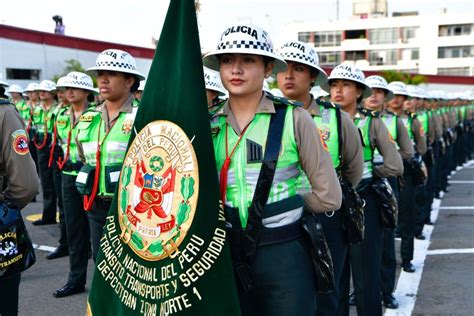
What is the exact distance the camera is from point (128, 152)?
2404 millimetres

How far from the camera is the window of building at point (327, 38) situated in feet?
216

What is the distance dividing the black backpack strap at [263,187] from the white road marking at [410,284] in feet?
9.81

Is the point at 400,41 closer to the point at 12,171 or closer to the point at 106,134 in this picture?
the point at 106,134

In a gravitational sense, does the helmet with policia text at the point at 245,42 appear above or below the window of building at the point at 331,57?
below

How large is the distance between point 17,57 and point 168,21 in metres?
21.9

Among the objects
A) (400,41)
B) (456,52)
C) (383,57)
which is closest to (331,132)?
(456,52)

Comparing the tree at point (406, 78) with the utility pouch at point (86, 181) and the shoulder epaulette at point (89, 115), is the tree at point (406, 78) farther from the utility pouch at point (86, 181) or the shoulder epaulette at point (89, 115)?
the utility pouch at point (86, 181)

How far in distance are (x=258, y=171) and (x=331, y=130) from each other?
4.43 feet

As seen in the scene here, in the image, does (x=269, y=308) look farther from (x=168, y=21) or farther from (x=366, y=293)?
(x=366, y=293)

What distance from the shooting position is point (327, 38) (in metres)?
66.4

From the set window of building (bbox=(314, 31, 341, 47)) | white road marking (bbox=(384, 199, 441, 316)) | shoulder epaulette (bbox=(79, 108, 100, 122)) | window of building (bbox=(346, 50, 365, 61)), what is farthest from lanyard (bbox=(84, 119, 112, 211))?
window of building (bbox=(314, 31, 341, 47))

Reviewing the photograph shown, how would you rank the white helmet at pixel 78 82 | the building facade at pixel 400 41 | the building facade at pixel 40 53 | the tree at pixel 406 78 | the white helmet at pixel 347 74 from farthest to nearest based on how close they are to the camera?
1. the building facade at pixel 400 41
2. the tree at pixel 406 78
3. the building facade at pixel 40 53
4. the white helmet at pixel 78 82
5. the white helmet at pixel 347 74

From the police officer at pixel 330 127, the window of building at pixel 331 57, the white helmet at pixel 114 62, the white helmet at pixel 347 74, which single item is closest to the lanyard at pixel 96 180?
the white helmet at pixel 114 62

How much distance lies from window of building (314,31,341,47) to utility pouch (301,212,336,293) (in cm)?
6554
